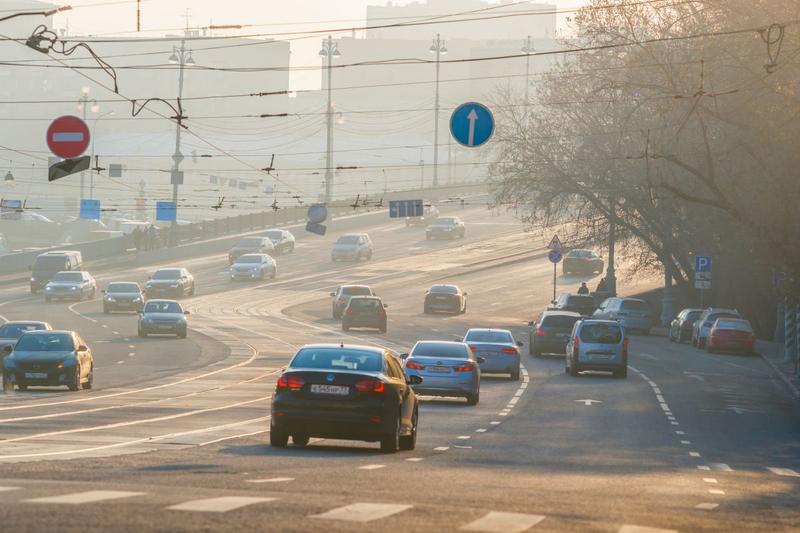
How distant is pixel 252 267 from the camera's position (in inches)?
3376

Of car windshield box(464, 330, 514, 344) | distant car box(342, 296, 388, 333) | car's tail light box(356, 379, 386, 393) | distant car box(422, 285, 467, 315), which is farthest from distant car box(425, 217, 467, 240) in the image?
car's tail light box(356, 379, 386, 393)

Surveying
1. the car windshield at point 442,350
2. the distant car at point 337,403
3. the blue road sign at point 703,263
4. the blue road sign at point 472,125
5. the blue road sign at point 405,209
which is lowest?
the car windshield at point 442,350

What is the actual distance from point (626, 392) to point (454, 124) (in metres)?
8.69

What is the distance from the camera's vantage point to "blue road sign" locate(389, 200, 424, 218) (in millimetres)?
101188

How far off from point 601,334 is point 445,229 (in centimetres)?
6370

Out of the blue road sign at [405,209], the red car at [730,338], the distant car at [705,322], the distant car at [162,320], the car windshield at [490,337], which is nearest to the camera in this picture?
the car windshield at [490,337]

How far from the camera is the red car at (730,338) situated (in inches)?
2271

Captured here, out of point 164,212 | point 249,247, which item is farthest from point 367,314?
point 164,212

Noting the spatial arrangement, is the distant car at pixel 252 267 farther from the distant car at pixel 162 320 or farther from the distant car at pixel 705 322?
the distant car at pixel 705 322

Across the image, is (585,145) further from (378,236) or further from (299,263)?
(378,236)

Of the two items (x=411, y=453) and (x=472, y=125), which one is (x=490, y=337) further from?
(x=411, y=453)

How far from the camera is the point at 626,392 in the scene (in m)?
38.8

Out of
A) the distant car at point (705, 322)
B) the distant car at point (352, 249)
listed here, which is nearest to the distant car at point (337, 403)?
the distant car at point (705, 322)

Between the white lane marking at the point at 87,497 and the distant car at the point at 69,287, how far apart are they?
63951 mm
